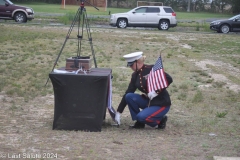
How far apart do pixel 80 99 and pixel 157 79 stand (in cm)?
119

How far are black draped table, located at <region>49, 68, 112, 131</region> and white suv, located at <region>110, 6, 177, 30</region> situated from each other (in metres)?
26.9

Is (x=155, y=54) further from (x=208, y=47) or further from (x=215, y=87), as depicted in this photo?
(x=215, y=87)

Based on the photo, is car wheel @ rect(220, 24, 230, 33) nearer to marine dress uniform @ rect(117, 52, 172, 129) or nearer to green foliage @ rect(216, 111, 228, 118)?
green foliage @ rect(216, 111, 228, 118)

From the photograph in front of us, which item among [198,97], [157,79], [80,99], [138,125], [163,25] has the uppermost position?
[157,79]

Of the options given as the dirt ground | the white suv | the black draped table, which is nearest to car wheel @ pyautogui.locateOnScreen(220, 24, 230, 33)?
the white suv

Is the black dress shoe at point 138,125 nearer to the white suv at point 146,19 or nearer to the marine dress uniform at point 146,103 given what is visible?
the marine dress uniform at point 146,103

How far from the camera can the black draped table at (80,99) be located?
26.0ft

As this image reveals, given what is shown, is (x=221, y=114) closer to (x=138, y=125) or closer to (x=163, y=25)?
(x=138, y=125)

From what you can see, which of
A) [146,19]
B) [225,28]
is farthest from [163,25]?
[225,28]

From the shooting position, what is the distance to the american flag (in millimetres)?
8086

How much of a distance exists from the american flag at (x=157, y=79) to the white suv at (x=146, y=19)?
26720mm

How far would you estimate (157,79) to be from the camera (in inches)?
319

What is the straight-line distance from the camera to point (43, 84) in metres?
12.5

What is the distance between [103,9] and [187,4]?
22580 millimetres
